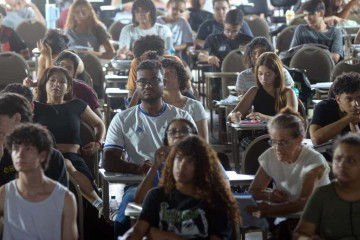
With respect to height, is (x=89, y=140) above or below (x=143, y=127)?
below

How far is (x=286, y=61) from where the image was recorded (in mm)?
11039

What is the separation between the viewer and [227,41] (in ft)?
37.7

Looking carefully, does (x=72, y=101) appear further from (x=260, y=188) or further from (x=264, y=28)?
(x=264, y=28)

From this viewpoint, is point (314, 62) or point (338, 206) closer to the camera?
point (338, 206)

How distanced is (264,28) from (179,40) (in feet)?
3.91

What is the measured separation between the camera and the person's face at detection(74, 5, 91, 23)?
11484 mm

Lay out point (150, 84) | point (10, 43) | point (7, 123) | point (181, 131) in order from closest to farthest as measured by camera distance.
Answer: point (181, 131) → point (7, 123) → point (150, 84) → point (10, 43)

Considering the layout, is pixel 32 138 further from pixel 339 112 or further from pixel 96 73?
pixel 96 73

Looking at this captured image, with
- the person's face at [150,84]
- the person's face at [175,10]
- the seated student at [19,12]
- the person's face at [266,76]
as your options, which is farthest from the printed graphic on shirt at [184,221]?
the seated student at [19,12]

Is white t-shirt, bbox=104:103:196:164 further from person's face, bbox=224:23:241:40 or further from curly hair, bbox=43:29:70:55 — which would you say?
person's face, bbox=224:23:241:40

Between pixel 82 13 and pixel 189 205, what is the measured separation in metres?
7.28

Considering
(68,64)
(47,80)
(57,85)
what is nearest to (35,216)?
(57,85)

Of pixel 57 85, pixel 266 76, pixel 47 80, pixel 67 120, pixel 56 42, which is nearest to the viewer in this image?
pixel 67 120

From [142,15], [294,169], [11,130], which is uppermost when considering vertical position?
[142,15]
